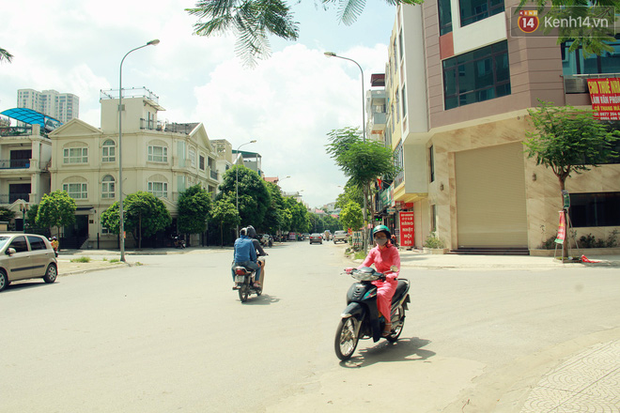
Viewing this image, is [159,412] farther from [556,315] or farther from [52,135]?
[52,135]

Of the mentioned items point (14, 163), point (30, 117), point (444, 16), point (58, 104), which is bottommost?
point (14, 163)

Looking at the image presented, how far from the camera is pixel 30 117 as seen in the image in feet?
160

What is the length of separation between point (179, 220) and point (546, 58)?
34277mm

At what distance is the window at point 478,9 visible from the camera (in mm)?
21188

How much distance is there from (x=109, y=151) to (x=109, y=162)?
1157mm

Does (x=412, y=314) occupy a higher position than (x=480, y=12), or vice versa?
(x=480, y=12)

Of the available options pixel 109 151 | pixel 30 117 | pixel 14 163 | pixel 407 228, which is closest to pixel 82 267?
pixel 407 228

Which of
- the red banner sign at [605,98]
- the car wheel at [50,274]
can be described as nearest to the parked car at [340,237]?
the red banner sign at [605,98]

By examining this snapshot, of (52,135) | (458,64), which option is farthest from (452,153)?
(52,135)

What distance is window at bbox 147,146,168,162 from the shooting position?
1747 inches

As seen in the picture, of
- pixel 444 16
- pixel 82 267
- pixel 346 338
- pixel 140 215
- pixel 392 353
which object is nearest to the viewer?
pixel 346 338

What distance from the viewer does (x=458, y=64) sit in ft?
74.3
